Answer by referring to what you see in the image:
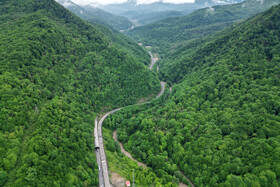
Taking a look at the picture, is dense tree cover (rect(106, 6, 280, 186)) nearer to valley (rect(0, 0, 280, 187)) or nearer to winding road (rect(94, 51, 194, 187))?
valley (rect(0, 0, 280, 187))

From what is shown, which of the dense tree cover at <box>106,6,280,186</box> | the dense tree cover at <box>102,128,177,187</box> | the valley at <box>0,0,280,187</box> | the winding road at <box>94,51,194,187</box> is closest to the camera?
the valley at <box>0,0,280,187</box>

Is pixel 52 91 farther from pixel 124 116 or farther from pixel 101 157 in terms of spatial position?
pixel 124 116

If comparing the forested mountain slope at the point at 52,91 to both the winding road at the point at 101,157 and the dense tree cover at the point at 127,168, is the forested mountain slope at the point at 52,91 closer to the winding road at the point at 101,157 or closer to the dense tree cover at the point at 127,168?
the winding road at the point at 101,157

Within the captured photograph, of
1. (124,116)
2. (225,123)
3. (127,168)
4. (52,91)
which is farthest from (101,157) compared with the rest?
(225,123)

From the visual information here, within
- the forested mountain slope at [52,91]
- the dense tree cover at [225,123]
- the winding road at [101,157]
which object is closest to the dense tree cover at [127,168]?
the winding road at [101,157]

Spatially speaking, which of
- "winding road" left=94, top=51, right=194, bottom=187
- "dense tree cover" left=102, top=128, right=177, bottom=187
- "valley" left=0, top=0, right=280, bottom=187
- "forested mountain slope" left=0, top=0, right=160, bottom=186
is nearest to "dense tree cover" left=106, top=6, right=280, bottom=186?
"valley" left=0, top=0, right=280, bottom=187

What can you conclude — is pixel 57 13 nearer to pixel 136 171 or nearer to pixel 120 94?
pixel 120 94
